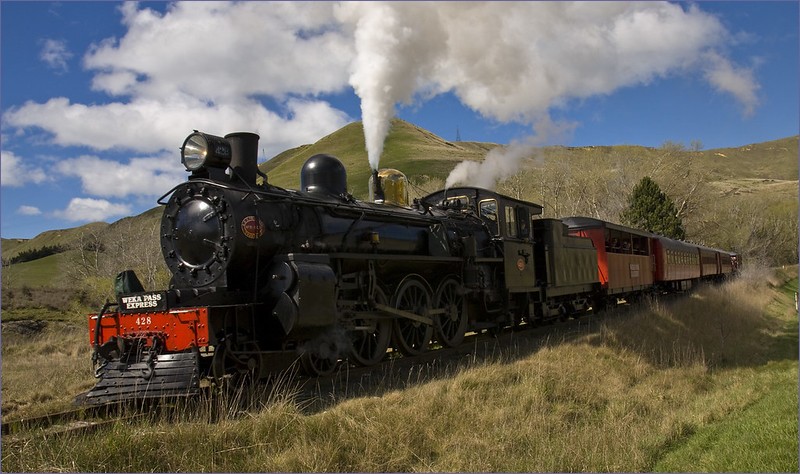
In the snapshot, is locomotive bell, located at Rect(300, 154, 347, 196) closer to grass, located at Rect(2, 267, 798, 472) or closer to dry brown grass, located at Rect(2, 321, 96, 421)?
grass, located at Rect(2, 267, 798, 472)

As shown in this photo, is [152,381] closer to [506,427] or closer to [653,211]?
[506,427]

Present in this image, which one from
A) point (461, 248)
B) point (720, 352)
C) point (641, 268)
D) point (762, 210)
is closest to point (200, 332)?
point (461, 248)

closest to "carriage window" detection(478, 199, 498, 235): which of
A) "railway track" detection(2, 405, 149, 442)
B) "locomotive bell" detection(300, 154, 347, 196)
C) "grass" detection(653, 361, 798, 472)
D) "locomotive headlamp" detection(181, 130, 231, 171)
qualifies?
"locomotive bell" detection(300, 154, 347, 196)

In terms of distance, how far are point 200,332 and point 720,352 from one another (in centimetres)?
1176

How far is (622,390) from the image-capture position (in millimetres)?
8797

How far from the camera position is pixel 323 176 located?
9.59 meters

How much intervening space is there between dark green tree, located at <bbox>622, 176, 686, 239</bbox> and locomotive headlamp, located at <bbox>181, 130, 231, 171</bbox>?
4052cm

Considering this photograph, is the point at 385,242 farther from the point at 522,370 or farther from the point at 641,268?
the point at 641,268

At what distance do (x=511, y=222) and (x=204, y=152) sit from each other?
7586mm

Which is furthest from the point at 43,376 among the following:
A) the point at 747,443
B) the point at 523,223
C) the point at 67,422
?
the point at 747,443

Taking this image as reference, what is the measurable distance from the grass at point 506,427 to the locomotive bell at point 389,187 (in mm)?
3836

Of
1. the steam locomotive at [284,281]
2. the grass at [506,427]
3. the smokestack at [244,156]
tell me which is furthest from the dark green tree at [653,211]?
the smokestack at [244,156]

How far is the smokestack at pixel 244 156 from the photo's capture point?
27.1 feet

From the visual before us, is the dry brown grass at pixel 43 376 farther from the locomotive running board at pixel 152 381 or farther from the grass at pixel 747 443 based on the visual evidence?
the grass at pixel 747 443
